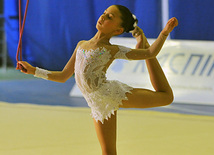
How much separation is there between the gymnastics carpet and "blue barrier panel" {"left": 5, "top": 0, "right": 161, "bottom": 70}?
243 centimetres

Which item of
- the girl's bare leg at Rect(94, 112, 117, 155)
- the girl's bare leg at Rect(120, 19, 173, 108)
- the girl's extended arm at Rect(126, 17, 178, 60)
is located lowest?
the girl's bare leg at Rect(94, 112, 117, 155)

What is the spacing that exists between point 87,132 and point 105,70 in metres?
0.93

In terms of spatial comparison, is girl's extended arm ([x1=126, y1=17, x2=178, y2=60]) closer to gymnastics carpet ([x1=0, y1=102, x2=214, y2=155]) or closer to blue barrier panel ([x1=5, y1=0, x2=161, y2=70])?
gymnastics carpet ([x1=0, y1=102, x2=214, y2=155])

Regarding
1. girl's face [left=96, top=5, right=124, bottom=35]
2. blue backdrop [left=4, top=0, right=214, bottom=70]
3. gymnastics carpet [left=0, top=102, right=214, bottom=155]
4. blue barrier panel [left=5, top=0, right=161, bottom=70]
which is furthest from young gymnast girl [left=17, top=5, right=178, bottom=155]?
blue barrier panel [left=5, top=0, right=161, bottom=70]

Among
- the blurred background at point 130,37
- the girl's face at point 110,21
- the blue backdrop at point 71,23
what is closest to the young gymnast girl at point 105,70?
the girl's face at point 110,21

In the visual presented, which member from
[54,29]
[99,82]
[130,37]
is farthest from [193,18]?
[99,82]

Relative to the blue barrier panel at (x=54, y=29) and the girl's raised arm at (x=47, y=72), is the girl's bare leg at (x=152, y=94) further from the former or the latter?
the blue barrier panel at (x=54, y=29)

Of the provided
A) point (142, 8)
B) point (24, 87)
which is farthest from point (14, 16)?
point (142, 8)

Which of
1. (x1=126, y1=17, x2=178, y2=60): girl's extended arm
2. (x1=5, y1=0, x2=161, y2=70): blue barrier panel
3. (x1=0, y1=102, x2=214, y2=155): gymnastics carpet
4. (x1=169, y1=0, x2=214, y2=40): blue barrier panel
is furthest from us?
(x1=5, y1=0, x2=161, y2=70): blue barrier panel

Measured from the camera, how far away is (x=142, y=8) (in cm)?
477

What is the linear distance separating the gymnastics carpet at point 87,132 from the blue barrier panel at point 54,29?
2.43 metres

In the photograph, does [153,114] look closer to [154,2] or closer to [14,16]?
[154,2]

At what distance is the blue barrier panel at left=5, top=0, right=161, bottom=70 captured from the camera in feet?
17.3

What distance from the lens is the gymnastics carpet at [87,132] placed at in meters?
1.95
